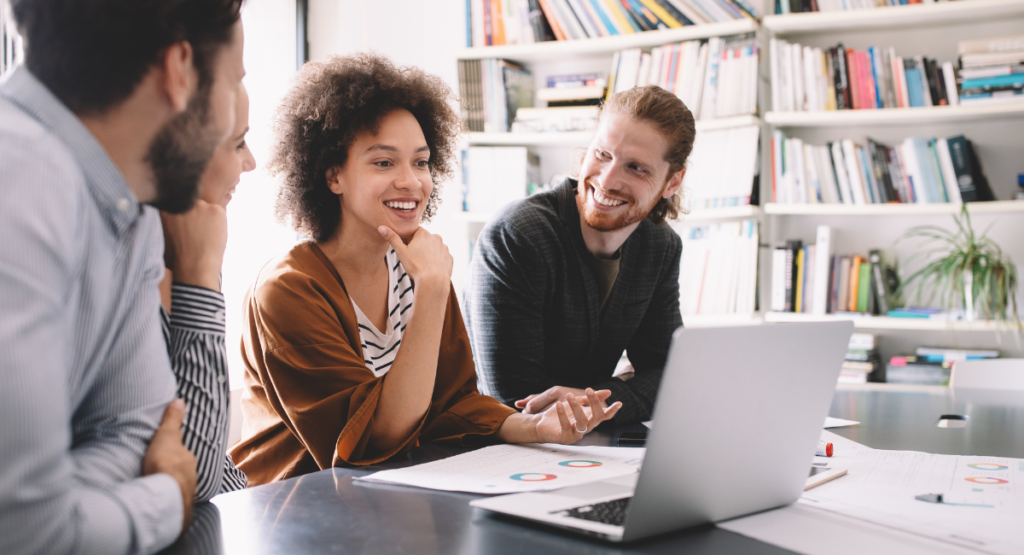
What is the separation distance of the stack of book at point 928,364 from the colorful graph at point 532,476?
227 centimetres

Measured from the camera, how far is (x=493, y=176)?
3.26 m

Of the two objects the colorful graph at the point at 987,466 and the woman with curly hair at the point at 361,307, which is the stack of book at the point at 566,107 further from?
the colorful graph at the point at 987,466

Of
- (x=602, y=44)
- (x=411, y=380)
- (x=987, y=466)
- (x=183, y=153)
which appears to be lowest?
(x=987, y=466)

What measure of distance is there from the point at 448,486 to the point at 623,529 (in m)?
0.27

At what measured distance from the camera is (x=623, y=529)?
0.66 meters

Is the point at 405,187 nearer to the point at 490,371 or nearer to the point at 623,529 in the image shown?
the point at 490,371

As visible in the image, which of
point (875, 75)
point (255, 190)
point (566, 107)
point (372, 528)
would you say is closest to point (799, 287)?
point (875, 75)

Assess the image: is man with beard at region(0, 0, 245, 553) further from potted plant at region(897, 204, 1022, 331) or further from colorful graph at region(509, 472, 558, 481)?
potted plant at region(897, 204, 1022, 331)

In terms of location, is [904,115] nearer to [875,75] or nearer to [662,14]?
[875,75]

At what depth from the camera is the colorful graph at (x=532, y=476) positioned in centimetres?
91

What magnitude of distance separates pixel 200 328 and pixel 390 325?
627mm

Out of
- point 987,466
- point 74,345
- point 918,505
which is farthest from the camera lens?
point 987,466

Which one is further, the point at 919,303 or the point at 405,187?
the point at 919,303

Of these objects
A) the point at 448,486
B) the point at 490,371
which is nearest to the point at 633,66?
the point at 490,371
